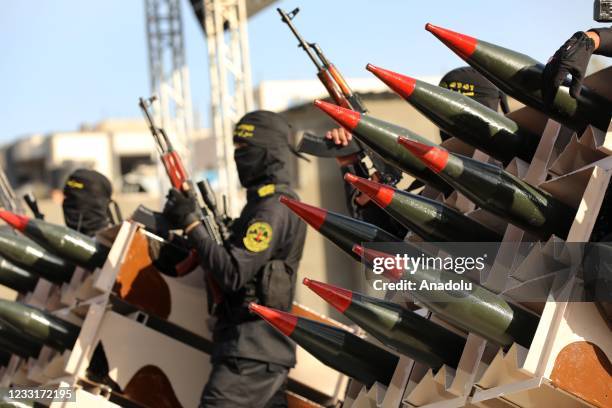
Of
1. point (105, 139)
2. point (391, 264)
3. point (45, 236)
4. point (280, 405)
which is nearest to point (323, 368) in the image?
point (280, 405)

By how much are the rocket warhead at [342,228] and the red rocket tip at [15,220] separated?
2849mm

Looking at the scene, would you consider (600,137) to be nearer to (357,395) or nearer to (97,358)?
(357,395)

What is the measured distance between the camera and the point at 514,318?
5.45m

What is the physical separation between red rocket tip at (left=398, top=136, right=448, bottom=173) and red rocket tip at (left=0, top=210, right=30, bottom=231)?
3706mm

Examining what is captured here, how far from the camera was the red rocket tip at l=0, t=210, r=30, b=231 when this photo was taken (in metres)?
8.27

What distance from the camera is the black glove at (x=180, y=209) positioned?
25.1 ft

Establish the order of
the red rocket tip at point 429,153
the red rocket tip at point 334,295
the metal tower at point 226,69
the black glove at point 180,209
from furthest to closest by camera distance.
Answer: the metal tower at point 226,69
the black glove at point 180,209
the red rocket tip at point 334,295
the red rocket tip at point 429,153

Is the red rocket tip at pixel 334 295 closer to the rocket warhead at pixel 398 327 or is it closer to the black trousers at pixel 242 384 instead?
the rocket warhead at pixel 398 327

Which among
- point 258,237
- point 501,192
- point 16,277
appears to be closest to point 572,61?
point 501,192

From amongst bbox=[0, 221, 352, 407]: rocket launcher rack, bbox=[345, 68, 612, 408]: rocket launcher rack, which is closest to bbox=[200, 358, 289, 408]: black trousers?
bbox=[0, 221, 352, 407]: rocket launcher rack

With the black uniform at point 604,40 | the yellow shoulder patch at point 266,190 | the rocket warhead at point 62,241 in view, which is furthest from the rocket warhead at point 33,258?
the black uniform at point 604,40

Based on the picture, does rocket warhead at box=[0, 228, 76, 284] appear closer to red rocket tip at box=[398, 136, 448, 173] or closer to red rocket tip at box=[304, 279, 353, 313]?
red rocket tip at box=[304, 279, 353, 313]

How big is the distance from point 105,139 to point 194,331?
4468cm

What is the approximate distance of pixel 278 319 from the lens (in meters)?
6.18
